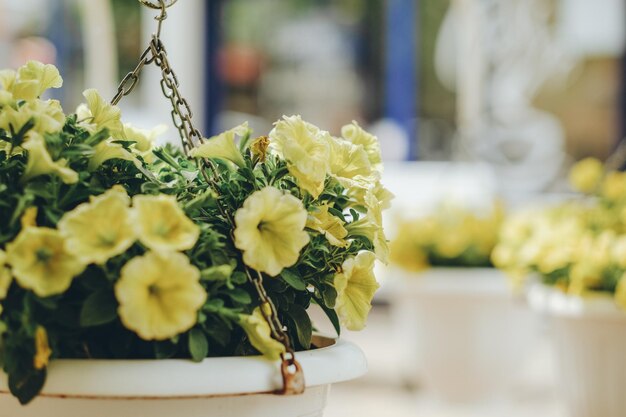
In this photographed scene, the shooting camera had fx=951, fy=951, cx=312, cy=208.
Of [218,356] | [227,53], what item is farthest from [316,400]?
[227,53]

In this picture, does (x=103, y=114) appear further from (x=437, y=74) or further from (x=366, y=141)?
(x=437, y=74)

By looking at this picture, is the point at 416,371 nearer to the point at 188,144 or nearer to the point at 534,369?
the point at 534,369

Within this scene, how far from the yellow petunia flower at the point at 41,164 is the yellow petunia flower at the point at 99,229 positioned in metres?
0.06

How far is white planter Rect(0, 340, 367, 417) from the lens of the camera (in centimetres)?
77

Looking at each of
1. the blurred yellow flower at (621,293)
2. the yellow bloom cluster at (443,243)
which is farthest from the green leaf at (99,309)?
the yellow bloom cluster at (443,243)

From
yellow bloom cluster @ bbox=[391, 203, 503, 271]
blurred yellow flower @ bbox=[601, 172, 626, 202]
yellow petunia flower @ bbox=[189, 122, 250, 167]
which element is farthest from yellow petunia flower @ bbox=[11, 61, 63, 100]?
yellow bloom cluster @ bbox=[391, 203, 503, 271]

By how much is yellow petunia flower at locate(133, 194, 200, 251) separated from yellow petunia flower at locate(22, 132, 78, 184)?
94 mm

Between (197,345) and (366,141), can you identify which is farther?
(366,141)

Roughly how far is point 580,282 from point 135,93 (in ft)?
18.1

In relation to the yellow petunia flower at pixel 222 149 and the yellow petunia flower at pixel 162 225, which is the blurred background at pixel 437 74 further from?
the yellow petunia flower at pixel 162 225

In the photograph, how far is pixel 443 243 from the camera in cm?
304

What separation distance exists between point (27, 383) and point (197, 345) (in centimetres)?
14

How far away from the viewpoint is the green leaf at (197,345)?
2.64 ft

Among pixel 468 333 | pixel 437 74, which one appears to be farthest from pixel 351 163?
pixel 437 74
